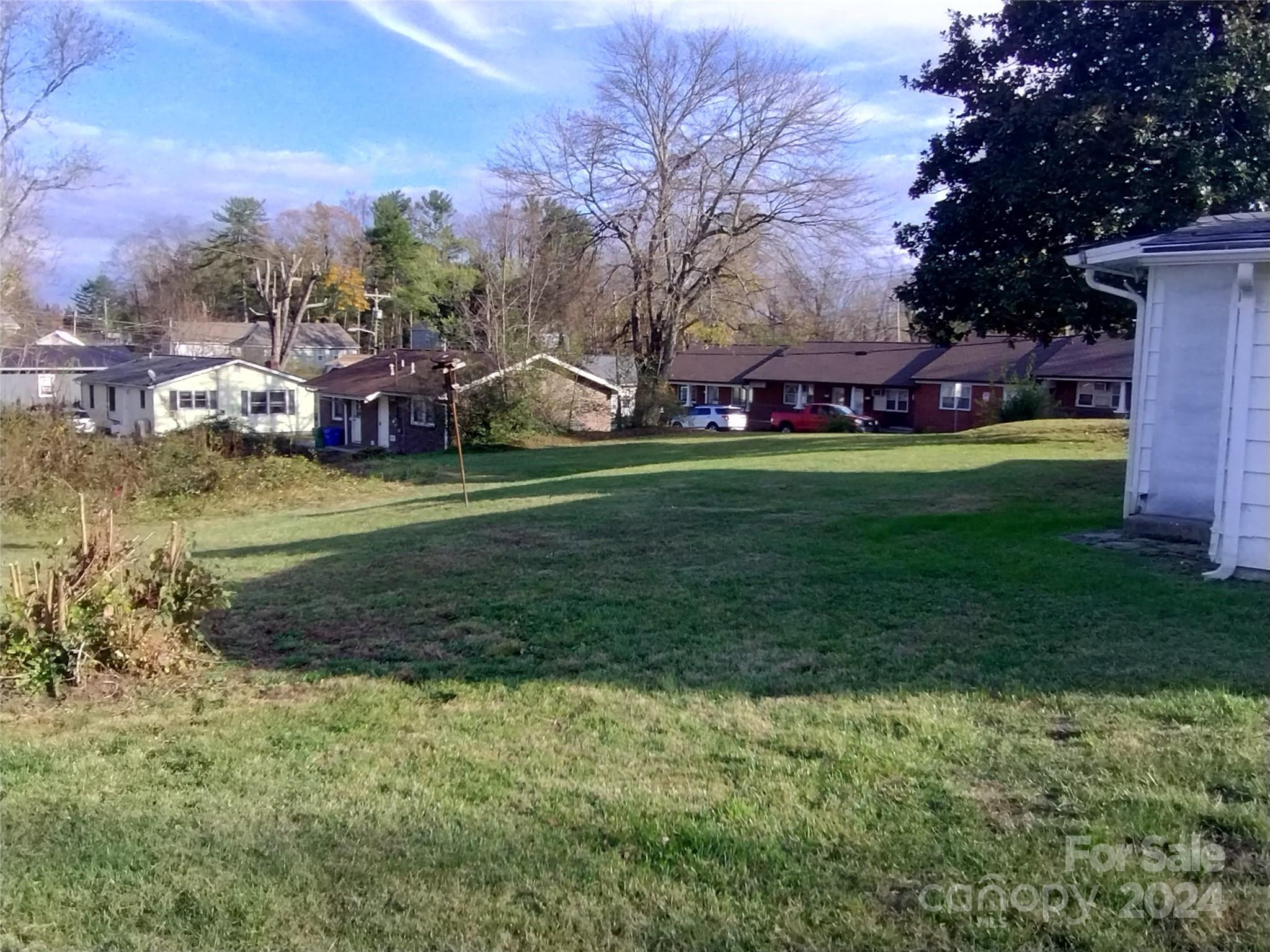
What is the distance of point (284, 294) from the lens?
204 feet

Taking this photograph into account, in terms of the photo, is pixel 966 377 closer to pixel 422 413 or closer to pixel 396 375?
pixel 422 413

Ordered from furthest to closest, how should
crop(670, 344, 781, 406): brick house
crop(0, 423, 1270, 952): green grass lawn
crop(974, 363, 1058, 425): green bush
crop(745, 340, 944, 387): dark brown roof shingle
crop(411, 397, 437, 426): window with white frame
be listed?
crop(670, 344, 781, 406): brick house, crop(745, 340, 944, 387): dark brown roof shingle, crop(411, 397, 437, 426): window with white frame, crop(974, 363, 1058, 425): green bush, crop(0, 423, 1270, 952): green grass lawn

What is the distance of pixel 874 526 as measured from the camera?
33.1ft

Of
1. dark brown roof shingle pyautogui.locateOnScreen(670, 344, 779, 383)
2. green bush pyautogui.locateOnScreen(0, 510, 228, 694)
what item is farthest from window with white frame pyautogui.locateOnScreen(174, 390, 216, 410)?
green bush pyautogui.locateOnScreen(0, 510, 228, 694)

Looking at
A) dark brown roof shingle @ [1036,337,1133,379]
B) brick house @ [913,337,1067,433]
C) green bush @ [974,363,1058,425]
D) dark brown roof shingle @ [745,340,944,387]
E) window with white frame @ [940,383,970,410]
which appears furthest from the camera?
dark brown roof shingle @ [745,340,944,387]

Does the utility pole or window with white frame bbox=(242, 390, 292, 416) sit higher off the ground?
the utility pole

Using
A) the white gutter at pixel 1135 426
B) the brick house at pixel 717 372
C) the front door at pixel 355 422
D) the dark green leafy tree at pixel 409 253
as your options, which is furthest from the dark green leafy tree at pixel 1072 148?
the dark green leafy tree at pixel 409 253

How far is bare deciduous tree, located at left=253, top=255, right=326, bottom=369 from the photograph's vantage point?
61.1 m

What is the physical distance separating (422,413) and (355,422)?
575cm

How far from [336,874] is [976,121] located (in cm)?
2023

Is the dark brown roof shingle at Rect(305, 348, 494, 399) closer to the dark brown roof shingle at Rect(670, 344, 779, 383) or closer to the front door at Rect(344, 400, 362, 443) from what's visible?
the front door at Rect(344, 400, 362, 443)

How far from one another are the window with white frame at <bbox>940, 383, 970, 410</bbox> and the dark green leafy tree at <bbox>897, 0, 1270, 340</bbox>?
19520 mm

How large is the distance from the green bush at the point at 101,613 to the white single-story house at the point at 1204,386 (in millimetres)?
6912

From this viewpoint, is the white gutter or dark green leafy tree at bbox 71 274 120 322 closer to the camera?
the white gutter
